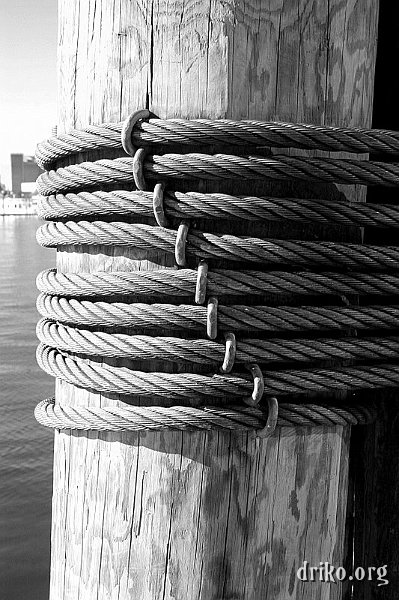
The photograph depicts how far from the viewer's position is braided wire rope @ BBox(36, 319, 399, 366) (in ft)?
3.68

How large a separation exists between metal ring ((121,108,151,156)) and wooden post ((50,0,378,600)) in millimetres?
33

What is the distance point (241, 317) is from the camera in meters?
1.11

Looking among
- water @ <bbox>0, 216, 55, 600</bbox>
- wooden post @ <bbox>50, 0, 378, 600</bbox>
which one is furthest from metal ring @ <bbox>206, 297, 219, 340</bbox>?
water @ <bbox>0, 216, 55, 600</bbox>

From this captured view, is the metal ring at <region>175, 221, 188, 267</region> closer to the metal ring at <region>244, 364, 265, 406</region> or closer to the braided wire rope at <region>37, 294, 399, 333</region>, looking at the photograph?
the braided wire rope at <region>37, 294, 399, 333</region>

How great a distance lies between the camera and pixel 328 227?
1.18m

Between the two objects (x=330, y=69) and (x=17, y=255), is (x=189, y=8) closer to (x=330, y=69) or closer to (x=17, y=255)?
(x=330, y=69)

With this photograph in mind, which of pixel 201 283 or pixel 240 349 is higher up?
pixel 201 283

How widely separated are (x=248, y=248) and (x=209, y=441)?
0.33 meters

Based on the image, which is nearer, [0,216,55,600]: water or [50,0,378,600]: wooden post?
[50,0,378,600]: wooden post

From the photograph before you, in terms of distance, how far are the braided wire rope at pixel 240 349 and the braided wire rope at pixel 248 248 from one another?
13 cm

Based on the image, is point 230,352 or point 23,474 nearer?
point 230,352

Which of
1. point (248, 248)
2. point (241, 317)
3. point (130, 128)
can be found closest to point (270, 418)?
point (241, 317)

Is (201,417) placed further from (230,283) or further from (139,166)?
(139,166)

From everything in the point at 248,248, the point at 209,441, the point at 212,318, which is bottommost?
the point at 209,441
